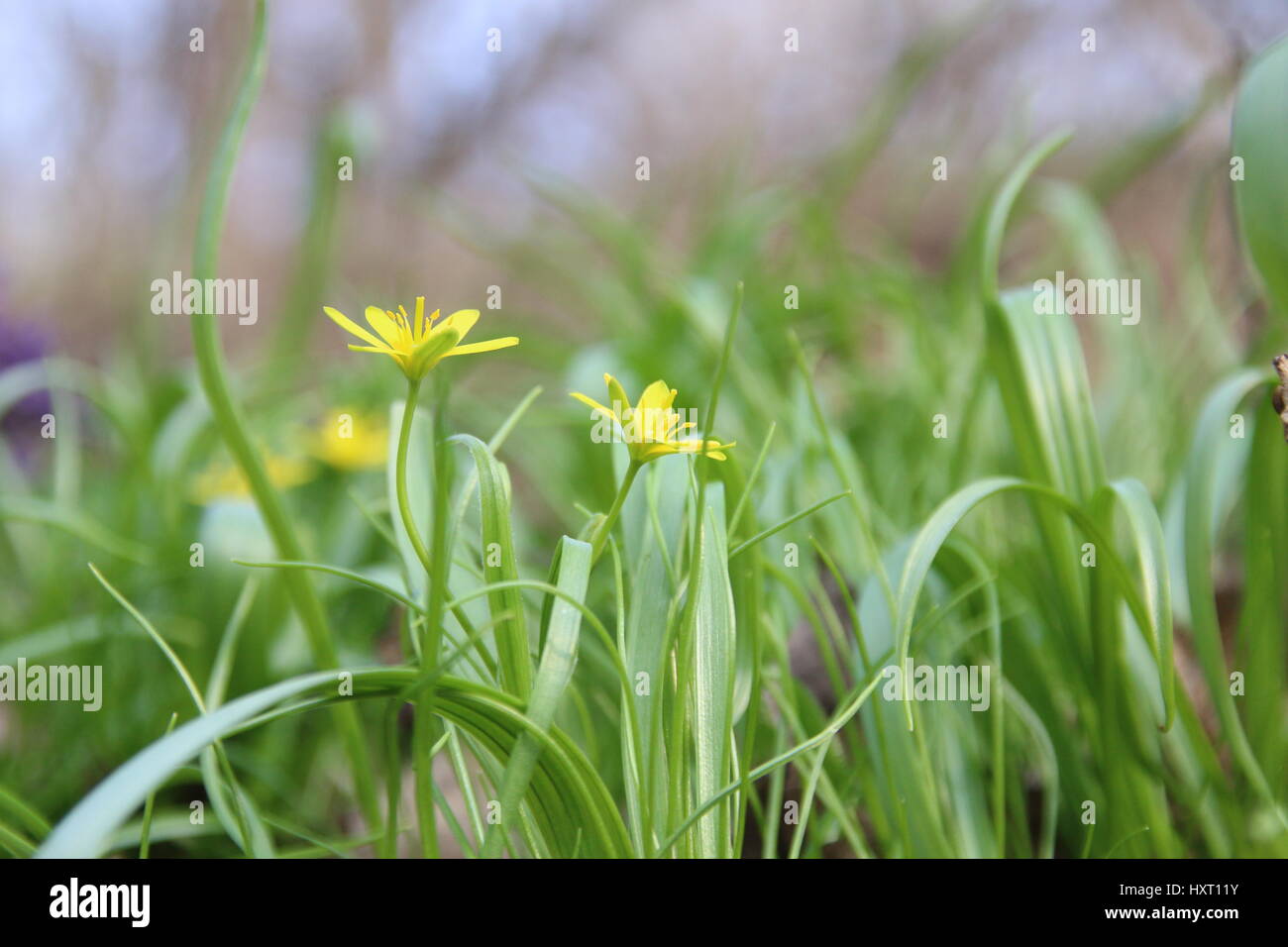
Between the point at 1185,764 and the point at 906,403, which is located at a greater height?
the point at 906,403

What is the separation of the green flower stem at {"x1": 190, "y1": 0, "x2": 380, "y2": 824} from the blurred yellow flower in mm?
556

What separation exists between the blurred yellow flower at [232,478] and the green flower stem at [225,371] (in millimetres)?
556

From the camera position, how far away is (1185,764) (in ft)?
2.20

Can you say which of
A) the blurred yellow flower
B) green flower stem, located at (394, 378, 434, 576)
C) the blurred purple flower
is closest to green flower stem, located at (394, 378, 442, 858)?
green flower stem, located at (394, 378, 434, 576)

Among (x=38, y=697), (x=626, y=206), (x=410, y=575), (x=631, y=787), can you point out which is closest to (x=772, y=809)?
(x=631, y=787)

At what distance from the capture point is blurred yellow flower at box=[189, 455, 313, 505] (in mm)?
1114

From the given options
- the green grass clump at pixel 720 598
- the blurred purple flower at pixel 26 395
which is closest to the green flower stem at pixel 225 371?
the green grass clump at pixel 720 598

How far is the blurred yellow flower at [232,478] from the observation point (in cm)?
111

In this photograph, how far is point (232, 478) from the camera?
117 cm

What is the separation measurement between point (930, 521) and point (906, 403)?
24.4 inches

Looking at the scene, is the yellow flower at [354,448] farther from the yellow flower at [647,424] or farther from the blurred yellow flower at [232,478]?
the yellow flower at [647,424]

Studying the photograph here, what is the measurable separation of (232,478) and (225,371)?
0.70 meters
